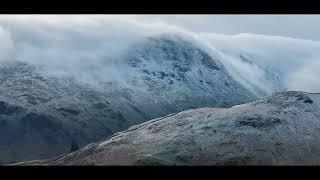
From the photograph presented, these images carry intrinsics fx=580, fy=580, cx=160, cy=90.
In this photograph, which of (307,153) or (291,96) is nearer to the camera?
(307,153)

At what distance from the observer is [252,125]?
15600 centimetres

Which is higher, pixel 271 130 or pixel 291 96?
pixel 291 96

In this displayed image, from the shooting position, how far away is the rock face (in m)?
141

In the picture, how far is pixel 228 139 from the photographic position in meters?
148

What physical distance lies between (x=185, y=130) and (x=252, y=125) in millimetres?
18472

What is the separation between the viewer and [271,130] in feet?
508

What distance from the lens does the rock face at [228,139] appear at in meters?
141
